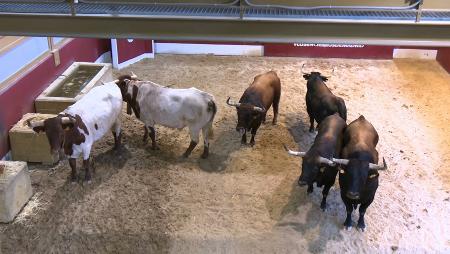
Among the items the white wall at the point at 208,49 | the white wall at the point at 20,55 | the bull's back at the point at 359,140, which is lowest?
the white wall at the point at 208,49

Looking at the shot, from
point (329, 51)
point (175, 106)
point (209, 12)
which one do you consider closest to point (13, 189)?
point (175, 106)

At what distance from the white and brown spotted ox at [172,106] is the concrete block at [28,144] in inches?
48.1

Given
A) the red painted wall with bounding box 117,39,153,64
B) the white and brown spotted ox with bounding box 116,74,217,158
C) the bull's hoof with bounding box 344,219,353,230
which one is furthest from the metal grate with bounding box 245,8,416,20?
the red painted wall with bounding box 117,39,153,64

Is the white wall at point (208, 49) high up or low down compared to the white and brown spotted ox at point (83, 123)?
down

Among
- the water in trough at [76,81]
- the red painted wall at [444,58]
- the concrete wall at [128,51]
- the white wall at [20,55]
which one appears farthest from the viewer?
the red painted wall at [444,58]

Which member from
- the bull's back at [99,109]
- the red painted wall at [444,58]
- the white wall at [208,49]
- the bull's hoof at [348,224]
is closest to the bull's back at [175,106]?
the bull's back at [99,109]

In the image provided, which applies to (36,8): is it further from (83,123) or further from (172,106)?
(172,106)

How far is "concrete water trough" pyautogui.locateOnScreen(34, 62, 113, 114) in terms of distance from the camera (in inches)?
277

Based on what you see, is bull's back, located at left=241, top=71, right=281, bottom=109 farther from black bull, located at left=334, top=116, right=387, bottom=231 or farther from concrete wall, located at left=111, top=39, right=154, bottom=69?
concrete wall, located at left=111, top=39, right=154, bottom=69

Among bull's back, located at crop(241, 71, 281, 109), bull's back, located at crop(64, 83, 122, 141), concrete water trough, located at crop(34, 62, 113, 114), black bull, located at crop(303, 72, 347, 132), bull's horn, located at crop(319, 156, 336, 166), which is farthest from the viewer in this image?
concrete water trough, located at crop(34, 62, 113, 114)

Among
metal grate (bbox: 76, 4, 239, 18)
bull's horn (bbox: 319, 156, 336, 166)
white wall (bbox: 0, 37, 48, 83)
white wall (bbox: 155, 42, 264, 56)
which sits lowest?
white wall (bbox: 155, 42, 264, 56)

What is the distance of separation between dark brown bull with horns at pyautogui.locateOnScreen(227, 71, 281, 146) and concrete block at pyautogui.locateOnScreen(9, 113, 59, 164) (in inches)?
98.5

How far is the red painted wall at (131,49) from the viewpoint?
9750 millimetres

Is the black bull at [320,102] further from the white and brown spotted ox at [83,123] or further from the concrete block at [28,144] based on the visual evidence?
the concrete block at [28,144]
